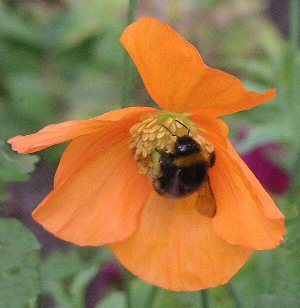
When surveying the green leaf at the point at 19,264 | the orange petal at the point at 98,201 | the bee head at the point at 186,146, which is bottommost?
the green leaf at the point at 19,264

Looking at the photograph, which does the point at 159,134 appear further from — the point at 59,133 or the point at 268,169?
the point at 268,169

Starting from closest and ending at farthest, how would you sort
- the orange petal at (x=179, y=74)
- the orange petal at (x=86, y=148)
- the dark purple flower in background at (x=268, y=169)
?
the orange petal at (x=179, y=74)
the orange petal at (x=86, y=148)
the dark purple flower in background at (x=268, y=169)

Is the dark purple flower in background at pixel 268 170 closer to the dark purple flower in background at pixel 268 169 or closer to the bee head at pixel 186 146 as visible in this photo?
the dark purple flower in background at pixel 268 169

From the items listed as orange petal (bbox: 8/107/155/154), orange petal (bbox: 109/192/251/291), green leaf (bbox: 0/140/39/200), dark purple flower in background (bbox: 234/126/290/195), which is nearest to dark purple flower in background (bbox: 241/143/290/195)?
dark purple flower in background (bbox: 234/126/290/195)

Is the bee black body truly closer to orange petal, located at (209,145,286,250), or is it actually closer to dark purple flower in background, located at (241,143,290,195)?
orange petal, located at (209,145,286,250)

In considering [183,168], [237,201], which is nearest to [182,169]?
[183,168]

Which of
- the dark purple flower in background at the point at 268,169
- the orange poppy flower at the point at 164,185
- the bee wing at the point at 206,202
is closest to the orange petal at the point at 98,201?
the orange poppy flower at the point at 164,185

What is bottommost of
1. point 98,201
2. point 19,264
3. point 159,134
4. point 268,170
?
point 268,170
